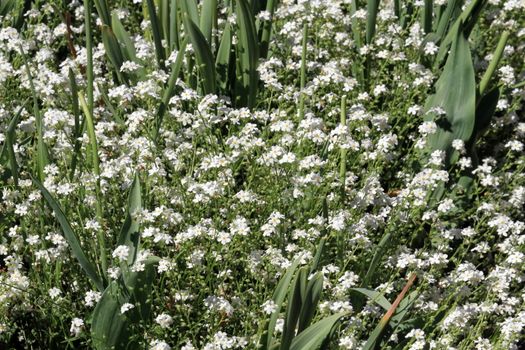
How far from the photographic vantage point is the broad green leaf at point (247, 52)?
4395mm

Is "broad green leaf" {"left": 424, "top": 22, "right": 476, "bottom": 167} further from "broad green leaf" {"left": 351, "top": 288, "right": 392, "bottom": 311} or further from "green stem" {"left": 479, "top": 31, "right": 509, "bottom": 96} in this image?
"broad green leaf" {"left": 351, "top": 288, "right": 392, "bottom": 311}

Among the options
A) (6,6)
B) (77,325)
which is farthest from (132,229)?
(6,6)

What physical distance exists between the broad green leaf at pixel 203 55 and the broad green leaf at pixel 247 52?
6.8 inches

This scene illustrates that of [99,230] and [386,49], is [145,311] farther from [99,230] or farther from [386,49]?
[386,49]

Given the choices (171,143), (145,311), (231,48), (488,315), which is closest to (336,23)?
(231,48)

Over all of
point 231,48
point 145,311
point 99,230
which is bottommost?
point 145,311

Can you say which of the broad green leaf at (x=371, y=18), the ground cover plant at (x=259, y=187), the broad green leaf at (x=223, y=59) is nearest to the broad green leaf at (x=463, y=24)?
the ground cover plant at (x=259, y=187)

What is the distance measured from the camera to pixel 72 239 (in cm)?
328

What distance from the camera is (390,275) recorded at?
386cm

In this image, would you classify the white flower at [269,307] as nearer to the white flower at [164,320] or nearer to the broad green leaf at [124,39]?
the white flower at [164,320]

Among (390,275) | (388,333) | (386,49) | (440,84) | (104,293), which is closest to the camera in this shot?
(104,293)

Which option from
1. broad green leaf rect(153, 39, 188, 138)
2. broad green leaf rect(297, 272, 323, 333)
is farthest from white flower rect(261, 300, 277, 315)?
broad green leaf rect(153, 39, 188, 138)

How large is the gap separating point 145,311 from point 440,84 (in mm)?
1950

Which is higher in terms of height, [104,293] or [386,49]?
[386,49]
